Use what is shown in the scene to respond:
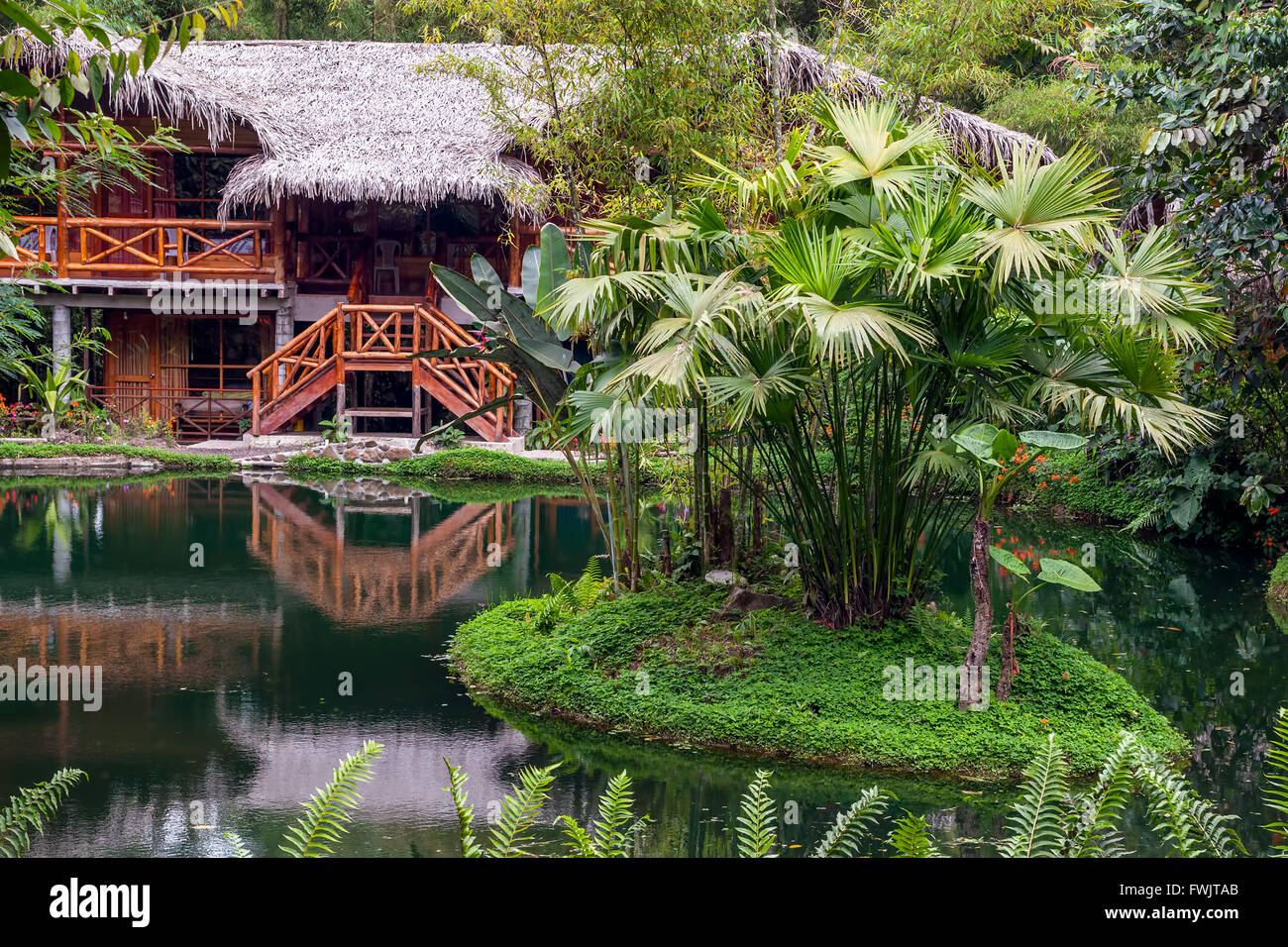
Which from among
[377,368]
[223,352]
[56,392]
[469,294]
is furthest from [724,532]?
[223,352]

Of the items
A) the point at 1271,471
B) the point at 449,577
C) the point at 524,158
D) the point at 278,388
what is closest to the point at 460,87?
the point at 524,158

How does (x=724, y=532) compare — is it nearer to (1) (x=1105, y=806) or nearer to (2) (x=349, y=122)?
(1) (x=1105, y=806)

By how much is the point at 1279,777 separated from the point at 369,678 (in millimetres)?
5312

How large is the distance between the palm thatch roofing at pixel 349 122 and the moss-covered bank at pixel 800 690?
11207 mm

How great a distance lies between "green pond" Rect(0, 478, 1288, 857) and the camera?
4.92 m

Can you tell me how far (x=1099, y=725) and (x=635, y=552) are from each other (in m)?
2.99

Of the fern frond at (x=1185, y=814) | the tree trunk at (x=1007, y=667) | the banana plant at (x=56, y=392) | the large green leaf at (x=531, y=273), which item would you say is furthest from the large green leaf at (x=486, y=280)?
the banana plant at (x=56, y=392)

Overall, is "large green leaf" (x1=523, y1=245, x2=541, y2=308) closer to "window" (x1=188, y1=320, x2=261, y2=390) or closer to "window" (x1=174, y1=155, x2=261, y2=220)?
"window" (x1=188, y1=320, x2=261, y2=390)

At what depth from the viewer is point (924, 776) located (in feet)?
18.0

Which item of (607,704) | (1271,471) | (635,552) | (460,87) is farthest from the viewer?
(460,87)

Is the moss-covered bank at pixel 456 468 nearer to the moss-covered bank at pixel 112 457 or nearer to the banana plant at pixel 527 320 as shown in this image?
the moss-covered bank at pixel 112 457

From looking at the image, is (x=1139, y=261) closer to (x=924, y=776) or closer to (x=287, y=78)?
(x=924, y=776)

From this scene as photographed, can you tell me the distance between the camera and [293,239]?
20406 mm

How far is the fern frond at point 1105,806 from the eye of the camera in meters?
2.94
